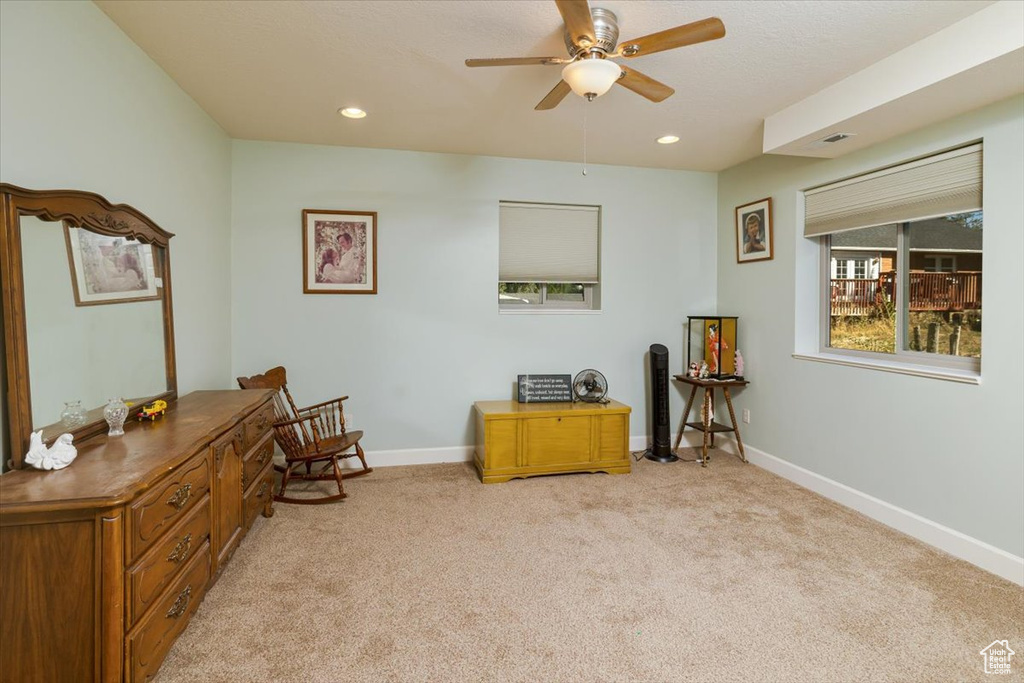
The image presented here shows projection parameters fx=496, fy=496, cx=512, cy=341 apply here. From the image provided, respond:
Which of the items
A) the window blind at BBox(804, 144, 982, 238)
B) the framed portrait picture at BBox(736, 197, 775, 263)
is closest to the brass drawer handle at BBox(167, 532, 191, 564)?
the window blind at BBox(804, 144, 982, 238)


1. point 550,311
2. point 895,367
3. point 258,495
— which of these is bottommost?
point 258,495

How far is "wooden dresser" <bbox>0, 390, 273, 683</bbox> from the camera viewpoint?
137 centimetres

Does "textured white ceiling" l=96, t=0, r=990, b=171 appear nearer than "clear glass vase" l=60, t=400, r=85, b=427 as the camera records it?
No

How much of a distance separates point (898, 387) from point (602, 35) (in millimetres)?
2632

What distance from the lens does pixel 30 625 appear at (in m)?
1.39

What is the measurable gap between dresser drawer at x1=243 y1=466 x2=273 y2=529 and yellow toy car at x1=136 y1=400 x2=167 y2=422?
59 centimetres

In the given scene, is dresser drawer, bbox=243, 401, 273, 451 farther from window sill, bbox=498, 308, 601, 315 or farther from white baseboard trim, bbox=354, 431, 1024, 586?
window sill, bbox=498, 308, 601, 315

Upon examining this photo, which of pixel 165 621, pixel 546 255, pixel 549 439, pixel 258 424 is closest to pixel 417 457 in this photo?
pixel 549 439

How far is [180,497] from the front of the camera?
1788 mm

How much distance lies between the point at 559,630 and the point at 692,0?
2591 mm

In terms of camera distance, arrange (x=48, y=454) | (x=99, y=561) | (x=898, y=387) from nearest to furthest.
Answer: (x=99, y=561) → (x=48, y=454) → (x=898, y=387)

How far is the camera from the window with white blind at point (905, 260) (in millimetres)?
2692

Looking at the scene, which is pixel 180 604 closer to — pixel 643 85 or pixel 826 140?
pixel 643 85

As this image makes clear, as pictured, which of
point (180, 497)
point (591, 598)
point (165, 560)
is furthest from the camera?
point (591, 598)
